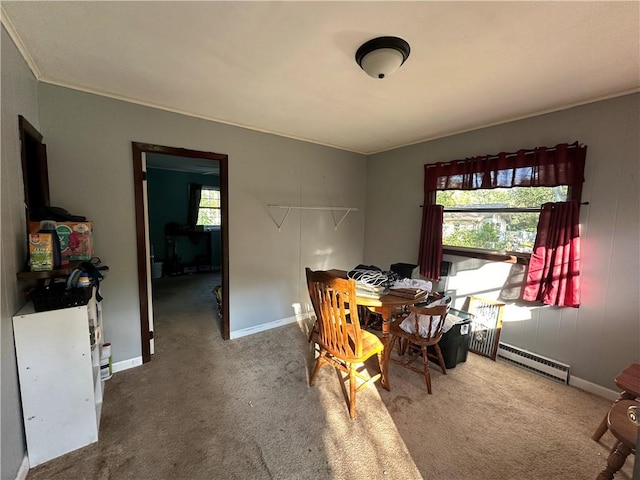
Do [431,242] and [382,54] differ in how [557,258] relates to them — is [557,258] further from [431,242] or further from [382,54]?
[382,54]

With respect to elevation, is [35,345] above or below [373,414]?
above

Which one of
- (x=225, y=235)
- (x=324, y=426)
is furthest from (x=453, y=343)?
(x=225, y=235)

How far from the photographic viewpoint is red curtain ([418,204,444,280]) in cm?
312

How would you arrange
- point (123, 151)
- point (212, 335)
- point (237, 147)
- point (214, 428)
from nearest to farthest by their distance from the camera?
point (214, 428) → point (123, 151) → point (237, 147) → point (212, 335)

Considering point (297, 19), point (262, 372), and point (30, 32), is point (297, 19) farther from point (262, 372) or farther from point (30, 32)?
point (262, 372)

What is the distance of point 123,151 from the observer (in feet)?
7.51

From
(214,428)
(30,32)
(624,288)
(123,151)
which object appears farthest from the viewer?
(123,151)

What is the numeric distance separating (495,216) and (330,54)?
2.27 metres

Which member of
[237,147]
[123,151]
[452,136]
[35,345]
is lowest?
[35,345]

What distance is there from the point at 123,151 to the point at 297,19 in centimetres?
187

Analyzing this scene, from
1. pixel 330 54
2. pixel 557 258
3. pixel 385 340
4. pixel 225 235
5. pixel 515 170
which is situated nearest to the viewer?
pixel 330 54

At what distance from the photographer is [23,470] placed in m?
1.42

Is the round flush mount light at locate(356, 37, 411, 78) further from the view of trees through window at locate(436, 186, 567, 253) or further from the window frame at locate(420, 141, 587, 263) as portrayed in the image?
the view of trees through window at locate(436, 186, 567, 253)

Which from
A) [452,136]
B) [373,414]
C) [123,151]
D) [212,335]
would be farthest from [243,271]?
[452,136]
